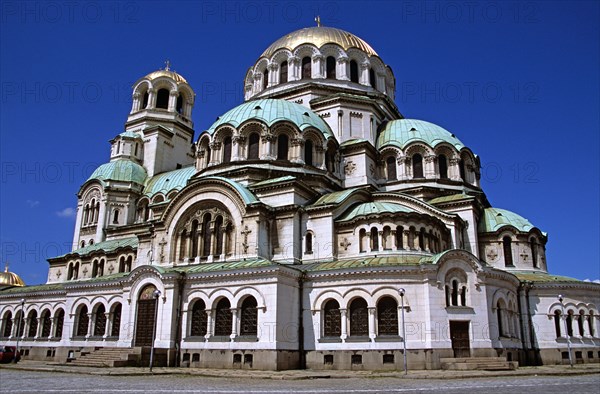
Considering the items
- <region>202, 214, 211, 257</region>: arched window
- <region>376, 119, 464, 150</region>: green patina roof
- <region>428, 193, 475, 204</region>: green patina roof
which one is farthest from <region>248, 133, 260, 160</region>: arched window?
<region>428, 193, 475, 204</region>: green patina roof

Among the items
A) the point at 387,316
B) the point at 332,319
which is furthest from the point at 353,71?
the point at 387,316

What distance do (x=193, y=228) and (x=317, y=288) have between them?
9.30 metres

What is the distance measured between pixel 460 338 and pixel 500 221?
13377 millimetres

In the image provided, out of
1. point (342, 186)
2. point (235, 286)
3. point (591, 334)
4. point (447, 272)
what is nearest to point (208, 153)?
point (342, 186)

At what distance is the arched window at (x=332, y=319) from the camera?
26.5 metres

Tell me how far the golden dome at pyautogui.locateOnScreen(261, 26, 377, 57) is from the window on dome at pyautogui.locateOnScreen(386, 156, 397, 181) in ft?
36.2

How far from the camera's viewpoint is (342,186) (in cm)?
3703

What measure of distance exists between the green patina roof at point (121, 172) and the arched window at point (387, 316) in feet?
92.6

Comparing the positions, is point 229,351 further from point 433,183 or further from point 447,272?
point 433,183

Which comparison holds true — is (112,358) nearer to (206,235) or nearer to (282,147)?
(206,235)

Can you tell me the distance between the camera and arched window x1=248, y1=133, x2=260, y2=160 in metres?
34.8

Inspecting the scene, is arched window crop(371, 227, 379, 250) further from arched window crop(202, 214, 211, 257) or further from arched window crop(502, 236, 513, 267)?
arched window crop(502, 236, 513, 267)

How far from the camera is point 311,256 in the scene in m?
30.0

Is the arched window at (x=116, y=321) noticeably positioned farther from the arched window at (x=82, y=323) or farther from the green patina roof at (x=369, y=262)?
the green patina roof at (x=369, y=262)
